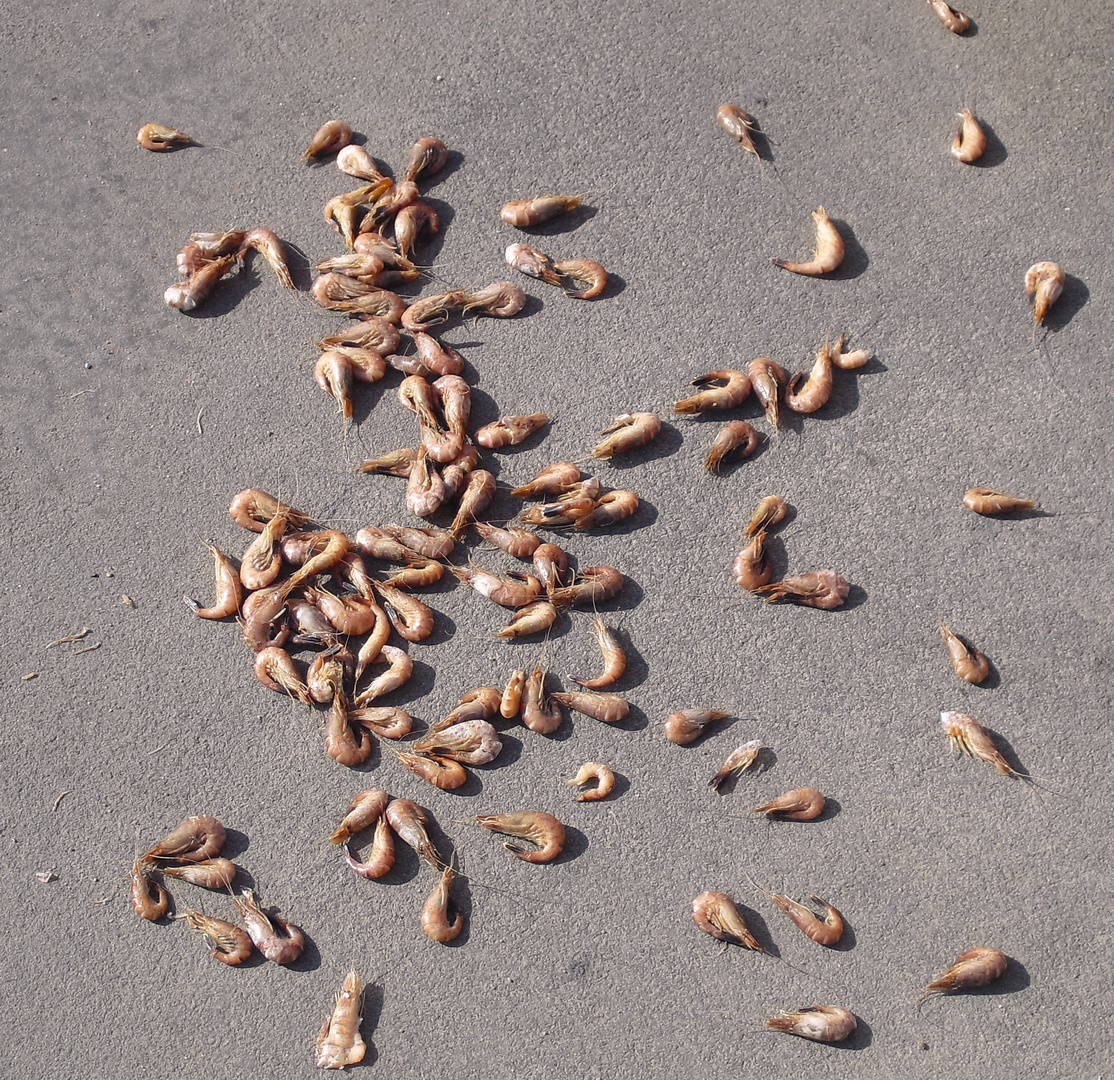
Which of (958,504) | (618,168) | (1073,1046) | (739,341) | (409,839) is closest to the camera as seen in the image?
(1073,1046)

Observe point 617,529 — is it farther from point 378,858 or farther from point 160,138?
point 160,138

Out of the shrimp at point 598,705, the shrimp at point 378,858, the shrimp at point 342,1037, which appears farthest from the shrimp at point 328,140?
the shrimp at point 342,1037

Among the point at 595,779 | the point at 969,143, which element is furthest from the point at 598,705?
the point at 969,143

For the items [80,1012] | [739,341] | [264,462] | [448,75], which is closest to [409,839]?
[80,1012]

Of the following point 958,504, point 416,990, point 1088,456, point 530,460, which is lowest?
point 416,990

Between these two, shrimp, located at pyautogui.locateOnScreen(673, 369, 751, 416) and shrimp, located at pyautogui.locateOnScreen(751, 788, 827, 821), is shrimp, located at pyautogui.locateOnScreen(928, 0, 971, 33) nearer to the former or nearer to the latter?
shrimp, located at pyautogui.locateOnScreen(673, 369, 751, 416)

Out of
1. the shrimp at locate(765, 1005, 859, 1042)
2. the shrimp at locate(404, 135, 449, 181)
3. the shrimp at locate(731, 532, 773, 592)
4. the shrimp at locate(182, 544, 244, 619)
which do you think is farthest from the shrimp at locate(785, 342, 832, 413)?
the shrimp at locate(182, 544, 244, 619)

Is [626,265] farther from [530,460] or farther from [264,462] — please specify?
Result: [264,462]

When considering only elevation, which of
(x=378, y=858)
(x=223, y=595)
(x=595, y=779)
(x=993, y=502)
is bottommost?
(x=378, y=858)
